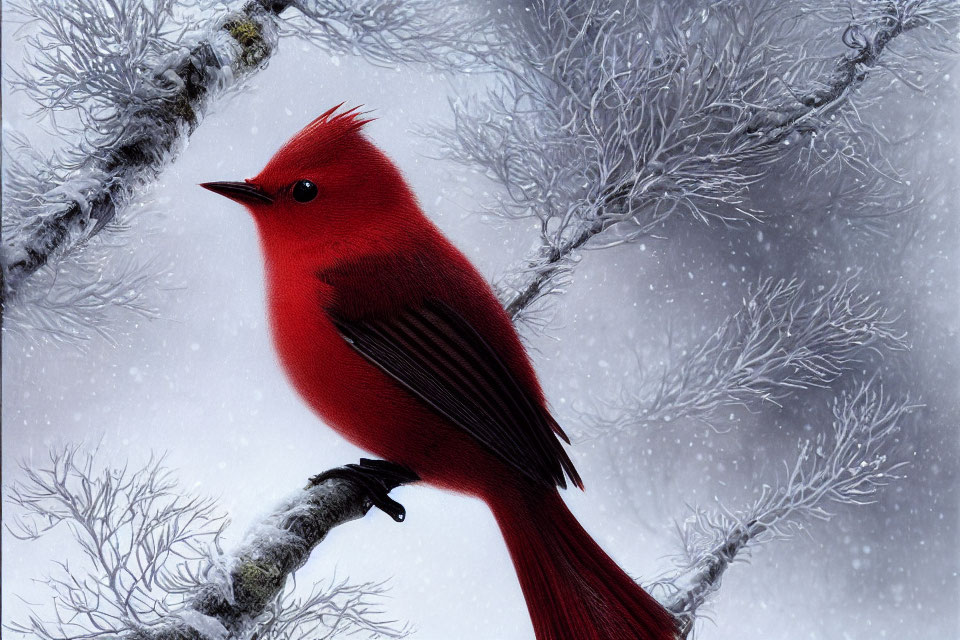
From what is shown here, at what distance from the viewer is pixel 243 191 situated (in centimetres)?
91

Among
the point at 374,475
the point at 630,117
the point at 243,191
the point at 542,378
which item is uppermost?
the point at 630,117

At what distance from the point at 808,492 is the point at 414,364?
1.80 ft

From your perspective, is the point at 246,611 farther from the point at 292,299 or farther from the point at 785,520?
the point at 785,520

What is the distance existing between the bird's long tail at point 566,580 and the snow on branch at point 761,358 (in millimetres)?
183

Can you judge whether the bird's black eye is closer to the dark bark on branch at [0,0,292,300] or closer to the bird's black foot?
the dark bark on branch at [0,0,292,300]

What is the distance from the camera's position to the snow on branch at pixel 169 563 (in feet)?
2.67

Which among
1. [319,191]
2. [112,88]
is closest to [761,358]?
[319,191]

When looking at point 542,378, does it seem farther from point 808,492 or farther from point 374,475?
point 808,492

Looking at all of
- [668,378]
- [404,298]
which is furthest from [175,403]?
[668,378]

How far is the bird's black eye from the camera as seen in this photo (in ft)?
2.98

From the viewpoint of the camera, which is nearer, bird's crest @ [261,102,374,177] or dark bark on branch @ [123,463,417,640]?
dark bark on branch @ [123,463,417,640]

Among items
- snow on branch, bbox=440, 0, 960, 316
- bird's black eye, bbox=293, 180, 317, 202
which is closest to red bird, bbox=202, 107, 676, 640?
bird's black eye, bbox=293, 180, 317, 202

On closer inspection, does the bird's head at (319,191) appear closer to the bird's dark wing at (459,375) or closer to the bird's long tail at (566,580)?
the bird's dark wing at (459,375)

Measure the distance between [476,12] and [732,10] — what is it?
325 millimetres
